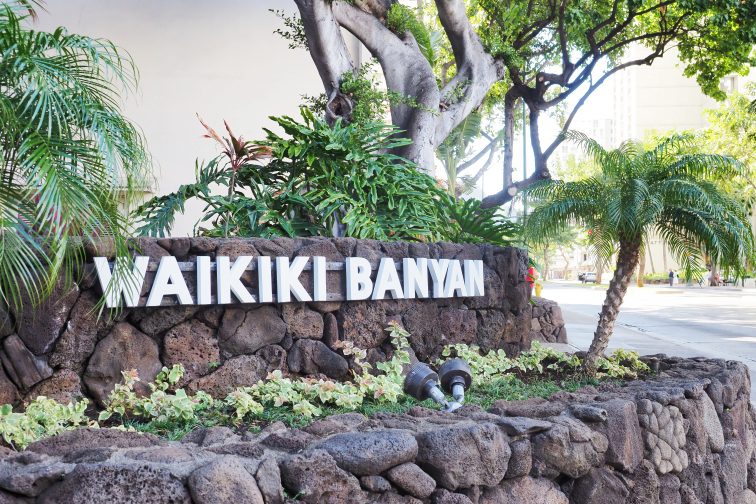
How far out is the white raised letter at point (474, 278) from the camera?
6.69 m

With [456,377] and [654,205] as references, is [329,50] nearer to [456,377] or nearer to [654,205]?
[654,205]

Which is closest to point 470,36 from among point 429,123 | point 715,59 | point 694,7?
point 429,123

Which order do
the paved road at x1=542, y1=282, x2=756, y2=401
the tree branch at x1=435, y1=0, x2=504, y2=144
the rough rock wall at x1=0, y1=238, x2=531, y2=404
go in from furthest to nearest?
the paved road at x1=542, y1=282, x2=756, y2=401 < the tree branch at x1=435, y1=0, x2=504, y2=144 < the rough rock wall at x1=0, y1=238, x2=531, y2=404

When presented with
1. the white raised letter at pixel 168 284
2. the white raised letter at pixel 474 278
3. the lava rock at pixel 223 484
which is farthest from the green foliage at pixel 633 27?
the lava rock at pixel 223 484

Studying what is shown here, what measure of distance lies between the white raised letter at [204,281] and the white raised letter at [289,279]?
523mm

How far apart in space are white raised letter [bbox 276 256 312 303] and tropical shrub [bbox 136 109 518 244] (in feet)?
3.08

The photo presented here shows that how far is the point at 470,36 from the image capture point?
428 inches

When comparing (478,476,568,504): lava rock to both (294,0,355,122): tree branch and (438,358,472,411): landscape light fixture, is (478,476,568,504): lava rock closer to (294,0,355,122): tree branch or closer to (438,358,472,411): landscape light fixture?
Answer: (438,358,472,411): landscape light fixture

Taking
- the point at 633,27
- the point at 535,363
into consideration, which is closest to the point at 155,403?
the point at 535,363

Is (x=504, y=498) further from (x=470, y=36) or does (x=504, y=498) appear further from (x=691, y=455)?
(x=470, y=36)

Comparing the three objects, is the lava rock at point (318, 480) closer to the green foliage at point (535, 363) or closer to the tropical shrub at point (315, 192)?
the green foliage at point (535, 363)

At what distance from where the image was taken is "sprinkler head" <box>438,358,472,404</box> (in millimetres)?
4770

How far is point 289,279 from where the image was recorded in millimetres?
5547

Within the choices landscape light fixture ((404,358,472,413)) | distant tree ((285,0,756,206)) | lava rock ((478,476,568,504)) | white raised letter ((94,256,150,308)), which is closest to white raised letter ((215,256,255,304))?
white raised letter ((94,256,150,308))
